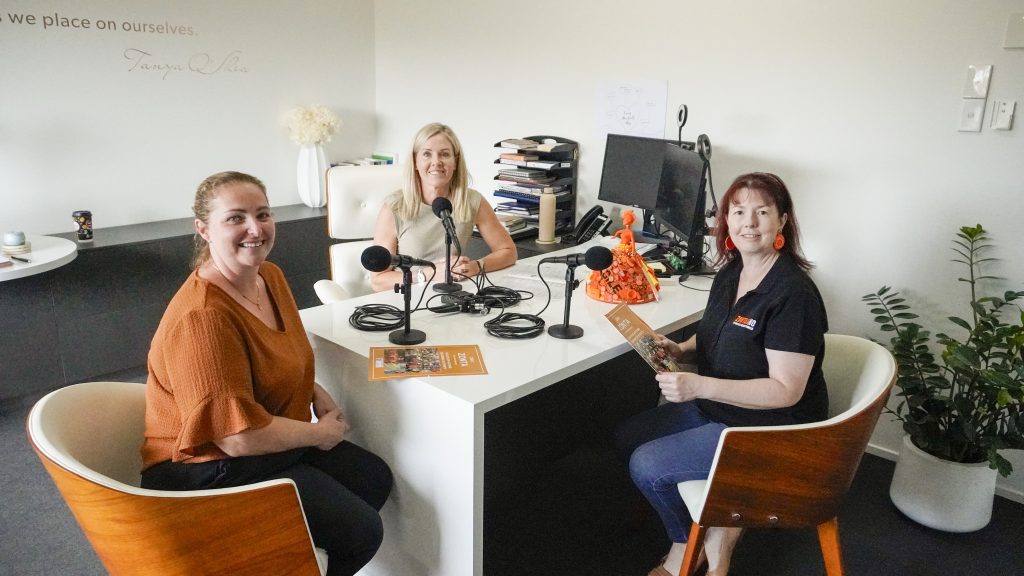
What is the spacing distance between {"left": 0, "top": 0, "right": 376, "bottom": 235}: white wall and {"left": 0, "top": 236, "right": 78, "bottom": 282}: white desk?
0.40 m

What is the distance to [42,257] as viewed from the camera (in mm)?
2613

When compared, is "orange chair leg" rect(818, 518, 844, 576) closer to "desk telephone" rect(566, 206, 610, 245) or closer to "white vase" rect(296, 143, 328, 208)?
"desk telephone" rect(566, 206, 610, 245)

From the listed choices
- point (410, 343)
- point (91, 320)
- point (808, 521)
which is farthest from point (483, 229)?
point (91, 320)

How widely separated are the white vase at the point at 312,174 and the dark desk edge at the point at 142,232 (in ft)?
0.68

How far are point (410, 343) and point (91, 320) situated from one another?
2048mm

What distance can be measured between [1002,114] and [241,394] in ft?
7.89

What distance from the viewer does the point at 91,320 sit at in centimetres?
302

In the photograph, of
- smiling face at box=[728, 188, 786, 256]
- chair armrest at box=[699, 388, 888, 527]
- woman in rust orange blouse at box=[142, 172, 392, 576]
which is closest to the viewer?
woman in rust orange blouse at box=[142, 172, 392, 576]

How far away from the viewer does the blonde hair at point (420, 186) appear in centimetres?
250

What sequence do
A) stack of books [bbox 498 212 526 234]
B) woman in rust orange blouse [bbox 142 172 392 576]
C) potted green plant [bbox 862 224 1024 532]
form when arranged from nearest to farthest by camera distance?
woman in rust orange blouse [bbox 142 172 392 576], potted green plant [bbox 862 224 1024 532], stack of books [bbox 498 212 526 234]

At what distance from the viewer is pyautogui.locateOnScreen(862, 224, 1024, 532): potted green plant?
78.5 inches

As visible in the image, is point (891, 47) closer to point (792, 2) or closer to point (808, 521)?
point (792, 2)

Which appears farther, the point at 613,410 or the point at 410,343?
the point at 613,410
